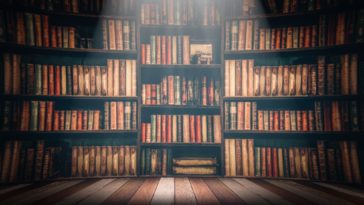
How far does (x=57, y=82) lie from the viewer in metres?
2.29

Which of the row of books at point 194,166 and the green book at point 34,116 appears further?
the row of books at point 194,166

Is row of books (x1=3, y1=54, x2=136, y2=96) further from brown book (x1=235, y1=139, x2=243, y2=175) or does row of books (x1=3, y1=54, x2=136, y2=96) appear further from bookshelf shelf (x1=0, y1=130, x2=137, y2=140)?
brown book (x1=235, y1=139, x2=243, y2=175)

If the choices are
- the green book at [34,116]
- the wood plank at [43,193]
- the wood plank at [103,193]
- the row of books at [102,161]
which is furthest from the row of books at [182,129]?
the green book at [34,116]

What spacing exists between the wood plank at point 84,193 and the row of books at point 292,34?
5.48 ft

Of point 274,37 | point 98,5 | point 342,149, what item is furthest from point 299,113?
point 98,5

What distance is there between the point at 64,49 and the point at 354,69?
2572 mm

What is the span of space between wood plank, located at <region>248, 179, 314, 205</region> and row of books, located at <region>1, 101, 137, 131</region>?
1253mm

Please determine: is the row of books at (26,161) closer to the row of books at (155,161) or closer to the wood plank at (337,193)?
the row of books at (155,161)

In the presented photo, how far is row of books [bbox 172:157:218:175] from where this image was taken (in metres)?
2.39

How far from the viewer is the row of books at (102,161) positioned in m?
2.31

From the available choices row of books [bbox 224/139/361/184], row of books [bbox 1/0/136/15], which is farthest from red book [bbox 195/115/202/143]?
row of books [bbox 1/0/136/15]

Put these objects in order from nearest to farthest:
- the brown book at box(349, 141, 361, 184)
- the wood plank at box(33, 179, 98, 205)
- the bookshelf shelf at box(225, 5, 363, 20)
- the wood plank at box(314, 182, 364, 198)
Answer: the wood plank at box(33, 179, 98, 205) → the wood plank at box(314, 182, 364, 198) → the brown book at box(349, 141, 361, 184) → the bookshelf shelf at box(225, 5, 363, 20)

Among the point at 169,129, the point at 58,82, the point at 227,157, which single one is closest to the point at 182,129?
the point at 169,129

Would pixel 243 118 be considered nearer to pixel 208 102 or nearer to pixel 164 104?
pixel 208 102
